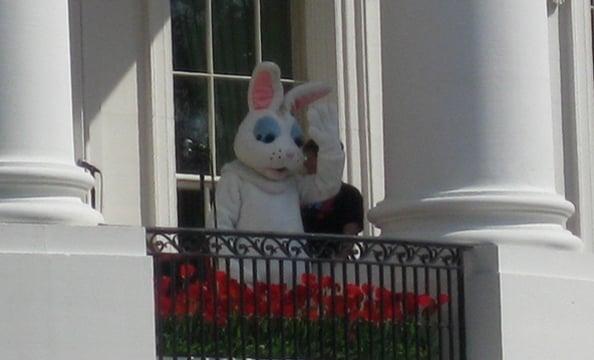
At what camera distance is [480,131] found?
18344 millimetres

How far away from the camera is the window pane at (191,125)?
73.7 feet

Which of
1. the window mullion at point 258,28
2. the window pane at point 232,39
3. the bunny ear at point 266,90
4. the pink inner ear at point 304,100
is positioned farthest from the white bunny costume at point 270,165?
the window mullion at point 258,28

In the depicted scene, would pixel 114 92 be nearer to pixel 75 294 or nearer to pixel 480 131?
pixel 480 131

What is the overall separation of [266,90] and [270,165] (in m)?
0.52

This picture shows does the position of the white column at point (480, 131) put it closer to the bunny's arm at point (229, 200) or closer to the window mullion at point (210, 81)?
the bunny's arm at point (229, 200)

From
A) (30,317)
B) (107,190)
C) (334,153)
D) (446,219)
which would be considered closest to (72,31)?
(107,190)

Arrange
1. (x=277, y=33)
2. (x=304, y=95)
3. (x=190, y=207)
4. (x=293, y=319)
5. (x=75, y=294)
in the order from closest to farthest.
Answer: (x=75, y=294), (x=293, y=319), (x=304, y=95), (x=190, y=207), (x=277, y=33)

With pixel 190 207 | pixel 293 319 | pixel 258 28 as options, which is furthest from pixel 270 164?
pixel 258 28

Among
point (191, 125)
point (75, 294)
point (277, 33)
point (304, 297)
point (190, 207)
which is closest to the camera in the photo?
point (75, 294)

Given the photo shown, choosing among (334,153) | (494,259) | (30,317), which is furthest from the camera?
(334,153)

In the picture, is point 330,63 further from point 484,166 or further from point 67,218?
point 67,218

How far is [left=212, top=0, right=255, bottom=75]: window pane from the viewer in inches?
901

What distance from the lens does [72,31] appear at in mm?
21594

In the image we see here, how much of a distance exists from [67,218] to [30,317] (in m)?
0.63
